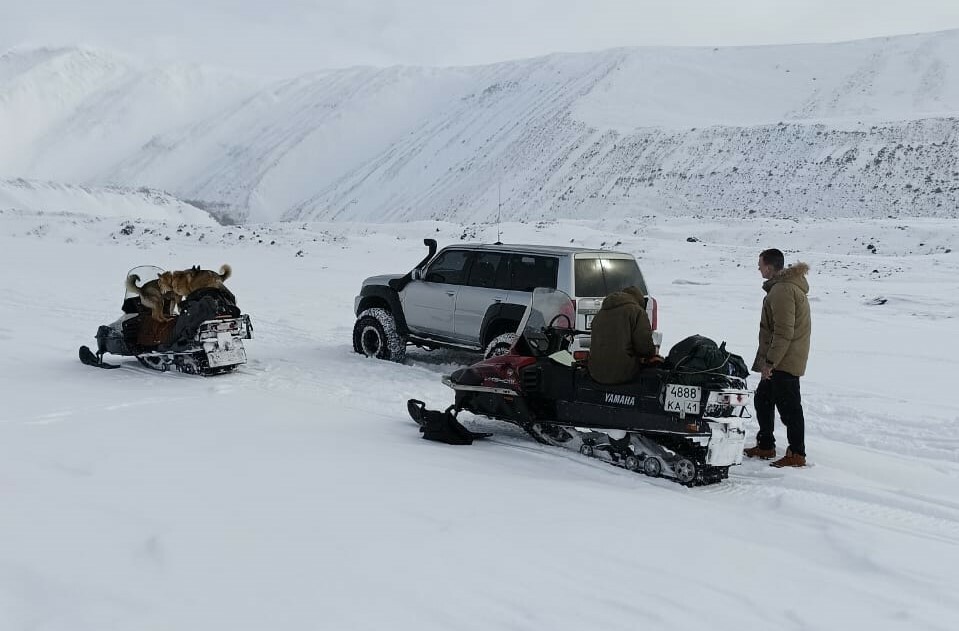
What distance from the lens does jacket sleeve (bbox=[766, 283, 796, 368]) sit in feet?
22.0

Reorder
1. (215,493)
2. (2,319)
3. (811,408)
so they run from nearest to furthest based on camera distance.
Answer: (215,493), (811,408), (2,319)

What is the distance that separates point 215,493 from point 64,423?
2.82m

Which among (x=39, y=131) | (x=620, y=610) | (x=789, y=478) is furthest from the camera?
(x=39, y=131)

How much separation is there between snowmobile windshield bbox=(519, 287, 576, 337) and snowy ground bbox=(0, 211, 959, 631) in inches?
43.5

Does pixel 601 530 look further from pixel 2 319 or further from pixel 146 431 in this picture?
pixel 2 319

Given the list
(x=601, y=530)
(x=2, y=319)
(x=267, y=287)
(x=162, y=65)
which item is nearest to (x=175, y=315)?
(x=2, y=319)

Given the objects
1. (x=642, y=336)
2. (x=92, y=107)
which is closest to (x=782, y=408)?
(x=642, y=336)

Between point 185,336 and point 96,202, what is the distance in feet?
196

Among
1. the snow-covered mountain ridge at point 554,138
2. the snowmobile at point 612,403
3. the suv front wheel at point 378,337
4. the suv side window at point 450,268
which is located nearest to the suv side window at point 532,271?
the suv side window at point 450,268

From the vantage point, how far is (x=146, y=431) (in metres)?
7.18

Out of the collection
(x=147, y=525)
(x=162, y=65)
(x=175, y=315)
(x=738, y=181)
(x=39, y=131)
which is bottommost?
(x=147, y=525)

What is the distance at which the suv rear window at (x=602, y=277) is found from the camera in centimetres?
932

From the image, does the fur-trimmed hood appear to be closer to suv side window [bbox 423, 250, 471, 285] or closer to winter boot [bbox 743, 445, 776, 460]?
winter boot [bbox 743, 445, 776, 460]

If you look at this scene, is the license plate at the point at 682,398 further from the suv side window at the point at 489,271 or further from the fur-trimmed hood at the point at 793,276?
the suv side window at the point at 489,271
